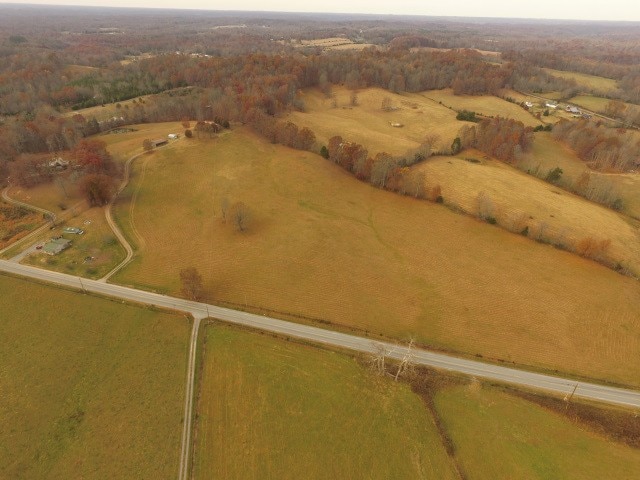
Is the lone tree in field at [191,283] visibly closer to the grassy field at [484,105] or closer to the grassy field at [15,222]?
the grassy field at [15,222]

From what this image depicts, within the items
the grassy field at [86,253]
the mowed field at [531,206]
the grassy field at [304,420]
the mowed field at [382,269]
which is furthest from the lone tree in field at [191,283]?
the mowed field at [531,206]

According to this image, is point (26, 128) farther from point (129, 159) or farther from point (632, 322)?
point (632, 322)

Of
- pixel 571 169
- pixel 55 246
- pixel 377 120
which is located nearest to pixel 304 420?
pixel 55 246

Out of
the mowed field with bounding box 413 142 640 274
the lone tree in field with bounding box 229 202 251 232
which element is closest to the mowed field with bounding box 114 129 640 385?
the lone tree in field with bounding box 229 202 251 232

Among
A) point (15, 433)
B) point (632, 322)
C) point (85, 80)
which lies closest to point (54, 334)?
point (15, 433)

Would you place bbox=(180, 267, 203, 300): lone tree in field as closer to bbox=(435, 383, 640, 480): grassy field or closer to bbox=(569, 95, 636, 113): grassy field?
bbox=(435, 383, 640, 480): grassy field

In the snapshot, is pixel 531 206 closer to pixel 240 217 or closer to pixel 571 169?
pixel 571 169
